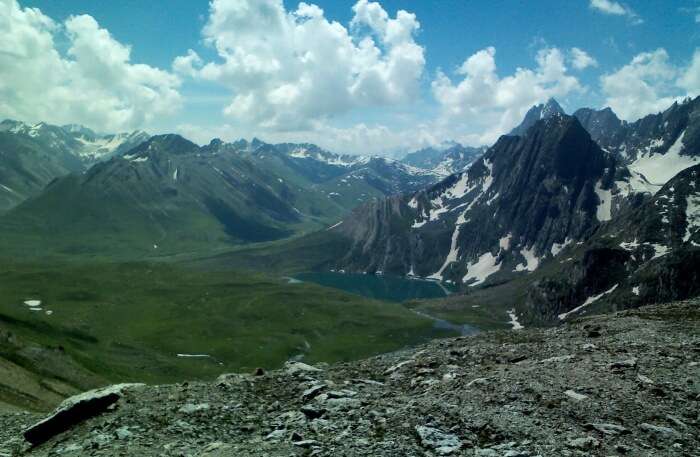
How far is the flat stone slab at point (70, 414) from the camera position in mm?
19953

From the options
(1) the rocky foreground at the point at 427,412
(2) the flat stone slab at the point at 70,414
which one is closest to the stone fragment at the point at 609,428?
(1) the rocky foreground at the point at 427,412

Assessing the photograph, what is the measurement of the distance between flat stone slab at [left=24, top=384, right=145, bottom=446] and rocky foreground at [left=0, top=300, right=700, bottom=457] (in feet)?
0.23

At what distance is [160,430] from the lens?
734 inches

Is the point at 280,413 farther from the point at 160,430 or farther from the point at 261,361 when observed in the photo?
the point at 261,361

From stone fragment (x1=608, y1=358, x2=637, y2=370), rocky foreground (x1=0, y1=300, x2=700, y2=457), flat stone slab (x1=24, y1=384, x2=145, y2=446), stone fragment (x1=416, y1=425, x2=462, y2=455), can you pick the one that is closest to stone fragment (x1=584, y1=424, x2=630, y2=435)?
rocky foreground (x1=0, y1=300, x2=700, y2=457)

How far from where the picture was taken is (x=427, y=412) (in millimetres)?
18672

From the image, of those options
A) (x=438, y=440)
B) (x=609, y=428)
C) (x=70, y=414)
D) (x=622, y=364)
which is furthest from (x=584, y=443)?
(x=70, y=414)

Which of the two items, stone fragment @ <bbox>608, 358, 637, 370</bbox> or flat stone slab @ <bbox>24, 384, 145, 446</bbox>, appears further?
stone fragment @ <bbox>608, 358, 637, 370</bbox>

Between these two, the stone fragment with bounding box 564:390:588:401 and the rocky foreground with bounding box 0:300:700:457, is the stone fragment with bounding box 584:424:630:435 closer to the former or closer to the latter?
the rocky foreground with bounding box 0:300:700:457

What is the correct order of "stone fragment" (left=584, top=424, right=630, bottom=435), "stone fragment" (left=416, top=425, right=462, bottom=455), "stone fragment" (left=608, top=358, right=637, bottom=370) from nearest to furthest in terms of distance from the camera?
"stone fragment" (left=416, top=425, right=462, bottom=455)
"stone fragment" (left=584, top=424, right=630, bottom=435)
"stone fragment" (left=608, top=358, right=637, bottom=370)

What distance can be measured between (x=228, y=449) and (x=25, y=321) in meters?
149

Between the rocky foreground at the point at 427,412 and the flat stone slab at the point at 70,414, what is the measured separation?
0.07 meters

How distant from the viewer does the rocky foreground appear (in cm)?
1656

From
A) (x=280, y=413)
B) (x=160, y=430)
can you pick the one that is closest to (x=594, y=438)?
(x=280, y=413)
